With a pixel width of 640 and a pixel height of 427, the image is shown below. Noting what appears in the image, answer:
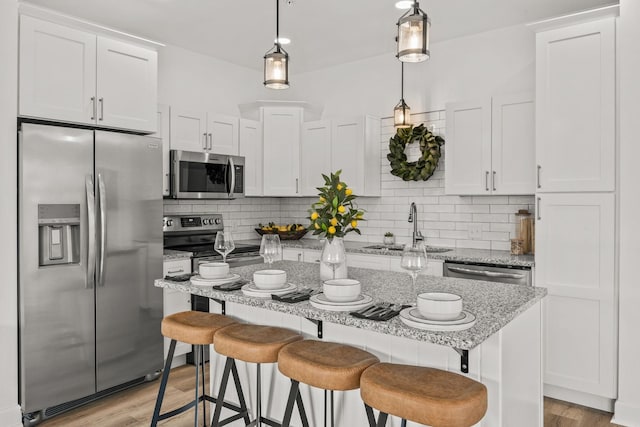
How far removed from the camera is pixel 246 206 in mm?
5277

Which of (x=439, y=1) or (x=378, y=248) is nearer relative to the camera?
(x=439, y=1)

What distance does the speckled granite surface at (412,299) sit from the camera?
1523 millimetres

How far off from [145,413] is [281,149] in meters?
2.88

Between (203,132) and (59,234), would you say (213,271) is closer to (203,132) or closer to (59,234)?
(59,234)

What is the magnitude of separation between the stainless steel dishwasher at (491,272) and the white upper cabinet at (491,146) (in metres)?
0.63

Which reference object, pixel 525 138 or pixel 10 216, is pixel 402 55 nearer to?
pixel 525 138

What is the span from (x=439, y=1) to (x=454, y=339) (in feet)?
9.48

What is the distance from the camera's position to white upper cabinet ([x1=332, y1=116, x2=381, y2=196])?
15.1 ft

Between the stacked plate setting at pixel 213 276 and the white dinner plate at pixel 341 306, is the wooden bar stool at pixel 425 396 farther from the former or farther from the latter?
the stacked plate setting at pixel 213 276

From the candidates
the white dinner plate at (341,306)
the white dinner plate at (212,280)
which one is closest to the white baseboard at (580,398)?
the white dinner plate at (341,306)

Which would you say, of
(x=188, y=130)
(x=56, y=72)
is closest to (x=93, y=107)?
(x=56, y=72)

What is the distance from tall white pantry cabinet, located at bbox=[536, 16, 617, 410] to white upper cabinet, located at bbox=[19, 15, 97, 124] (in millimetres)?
3187

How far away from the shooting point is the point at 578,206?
124 inches

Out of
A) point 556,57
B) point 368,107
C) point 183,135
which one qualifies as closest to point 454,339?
point 556,57
